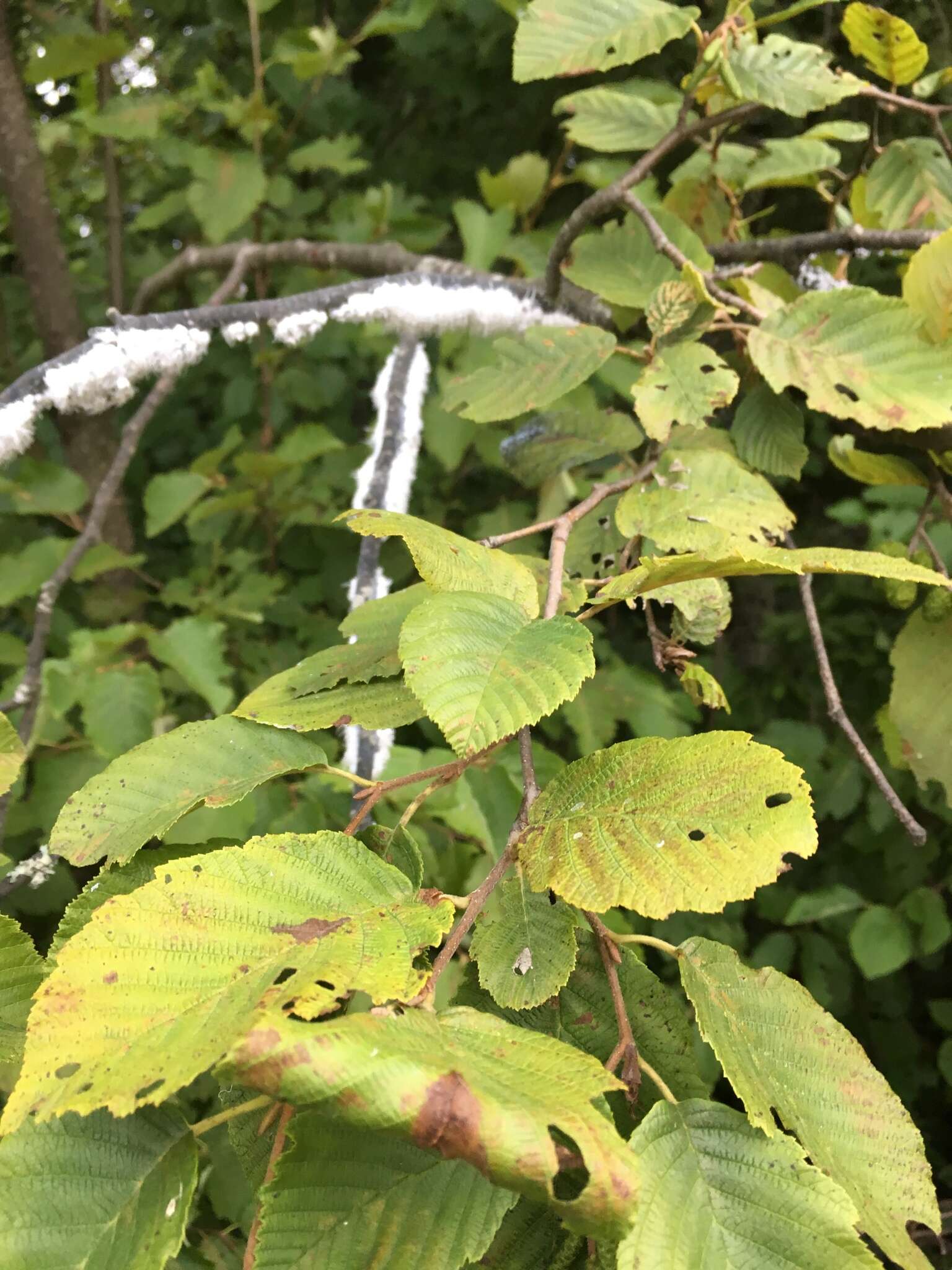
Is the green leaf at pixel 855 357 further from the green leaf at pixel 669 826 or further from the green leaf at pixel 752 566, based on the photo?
the green leaf at pixel 669 826

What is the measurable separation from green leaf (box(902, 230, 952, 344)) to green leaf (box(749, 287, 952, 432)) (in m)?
0.01

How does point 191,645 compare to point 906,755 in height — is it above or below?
below

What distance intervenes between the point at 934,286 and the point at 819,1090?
62 cm

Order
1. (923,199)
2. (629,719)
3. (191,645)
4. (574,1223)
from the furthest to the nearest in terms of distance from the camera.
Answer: (629,719) < (191,645) < (923,199) < (574,1223)

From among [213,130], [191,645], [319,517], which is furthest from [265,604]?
[213,130]

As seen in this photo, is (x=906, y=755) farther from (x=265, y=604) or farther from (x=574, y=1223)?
(x=265, y=604)

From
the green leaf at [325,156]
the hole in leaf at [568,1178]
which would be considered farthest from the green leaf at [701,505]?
the green leaf at [325,156]

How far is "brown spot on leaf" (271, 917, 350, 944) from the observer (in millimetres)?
323

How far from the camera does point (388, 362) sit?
916 mm

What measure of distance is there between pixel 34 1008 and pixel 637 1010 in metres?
0.28

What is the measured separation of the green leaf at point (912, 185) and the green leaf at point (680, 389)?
45 cm

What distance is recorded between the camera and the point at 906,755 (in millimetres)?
720

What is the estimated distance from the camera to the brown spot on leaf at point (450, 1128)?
0.82 ft

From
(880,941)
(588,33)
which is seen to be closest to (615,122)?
(588,33)
